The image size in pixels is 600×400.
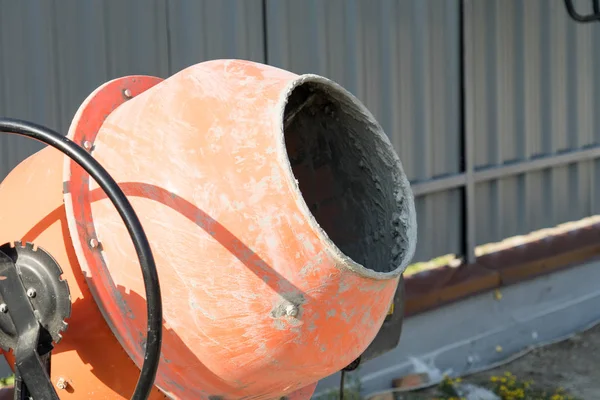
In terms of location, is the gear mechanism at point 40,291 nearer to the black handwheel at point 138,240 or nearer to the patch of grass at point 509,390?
the black handwheel at point 138,240

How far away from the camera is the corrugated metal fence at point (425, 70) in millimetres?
3490

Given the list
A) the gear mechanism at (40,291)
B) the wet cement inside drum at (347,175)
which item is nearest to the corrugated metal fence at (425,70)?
the wet cement inside drum at (347,175)

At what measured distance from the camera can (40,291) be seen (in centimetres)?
186

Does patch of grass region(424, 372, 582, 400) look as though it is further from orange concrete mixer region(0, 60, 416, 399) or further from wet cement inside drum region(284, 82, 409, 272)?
orange concrete mixer region(0, 60, 416, 399)

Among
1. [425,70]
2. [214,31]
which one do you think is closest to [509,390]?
[425,70]

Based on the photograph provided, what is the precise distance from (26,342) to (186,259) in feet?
1.14

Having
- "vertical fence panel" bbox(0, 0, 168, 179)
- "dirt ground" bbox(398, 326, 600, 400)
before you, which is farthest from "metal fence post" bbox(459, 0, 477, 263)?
"vertical fence panel" bbox(0, 0, 168, 179)

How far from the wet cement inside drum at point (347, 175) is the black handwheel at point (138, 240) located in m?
0.64

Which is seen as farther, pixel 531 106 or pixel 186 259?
pixel 531 106

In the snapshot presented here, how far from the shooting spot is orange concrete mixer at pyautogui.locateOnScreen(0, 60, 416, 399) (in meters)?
1.87

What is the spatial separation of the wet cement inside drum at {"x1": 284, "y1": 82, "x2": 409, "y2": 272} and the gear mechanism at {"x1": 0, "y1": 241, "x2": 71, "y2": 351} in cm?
73

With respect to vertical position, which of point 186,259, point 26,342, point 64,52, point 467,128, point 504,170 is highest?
point 64,52

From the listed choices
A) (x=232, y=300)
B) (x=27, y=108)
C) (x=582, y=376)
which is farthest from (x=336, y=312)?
(x=582, y=376)

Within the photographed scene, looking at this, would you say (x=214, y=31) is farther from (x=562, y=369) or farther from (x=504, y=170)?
(x=562, y=369)
